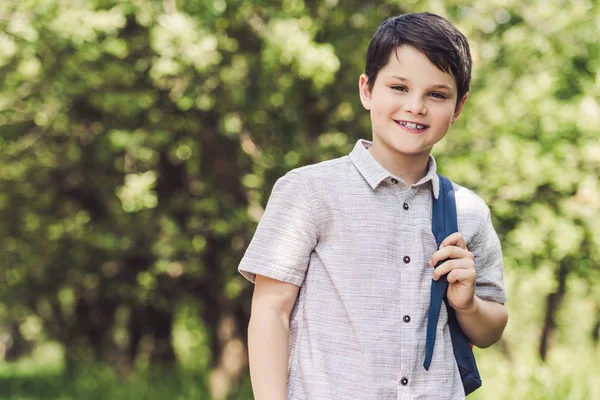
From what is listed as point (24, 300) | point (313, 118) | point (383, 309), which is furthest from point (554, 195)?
point (24, 300)

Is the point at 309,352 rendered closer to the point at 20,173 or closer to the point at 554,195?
the point at 554,195

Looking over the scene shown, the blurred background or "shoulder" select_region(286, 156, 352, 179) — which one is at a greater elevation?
the blurred background

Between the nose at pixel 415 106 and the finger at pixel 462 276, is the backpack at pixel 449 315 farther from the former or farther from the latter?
the nose at pixel 415 106

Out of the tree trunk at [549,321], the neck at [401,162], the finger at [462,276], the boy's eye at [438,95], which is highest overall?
the boy's eye at [438,95]

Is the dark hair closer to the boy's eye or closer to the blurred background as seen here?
the boy's eye

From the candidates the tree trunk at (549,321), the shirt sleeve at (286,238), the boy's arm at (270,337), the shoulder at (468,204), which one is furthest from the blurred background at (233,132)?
the boy's arm at (270,337)

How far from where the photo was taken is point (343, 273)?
2242 mm

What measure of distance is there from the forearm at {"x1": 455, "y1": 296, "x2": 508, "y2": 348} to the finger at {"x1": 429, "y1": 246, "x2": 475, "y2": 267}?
0.13 meters

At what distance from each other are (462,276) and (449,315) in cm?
15

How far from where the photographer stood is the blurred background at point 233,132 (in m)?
7.09

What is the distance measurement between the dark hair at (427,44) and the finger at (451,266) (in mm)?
460

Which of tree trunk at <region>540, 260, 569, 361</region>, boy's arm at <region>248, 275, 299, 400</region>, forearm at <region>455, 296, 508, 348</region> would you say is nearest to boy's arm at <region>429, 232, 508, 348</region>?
forearm at <region>455, 296, 508, 348</region>

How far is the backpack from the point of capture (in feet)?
7.39

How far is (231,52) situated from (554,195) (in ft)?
9.63
